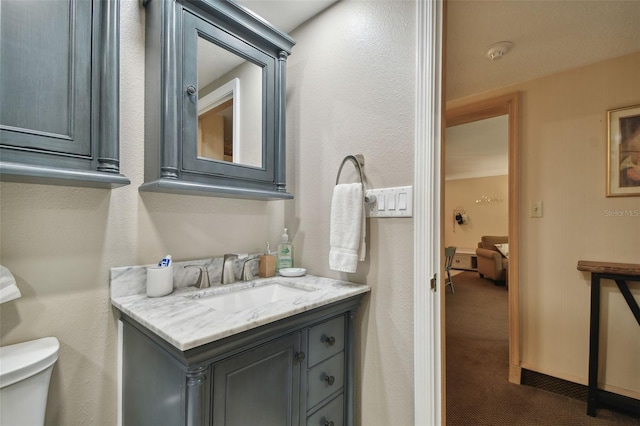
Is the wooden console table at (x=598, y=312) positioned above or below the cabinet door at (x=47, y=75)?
below

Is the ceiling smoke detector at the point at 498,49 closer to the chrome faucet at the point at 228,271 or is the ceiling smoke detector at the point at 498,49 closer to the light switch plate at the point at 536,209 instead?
the light switch plate at the point at 536,209

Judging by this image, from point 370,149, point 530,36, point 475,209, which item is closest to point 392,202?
point 370,149

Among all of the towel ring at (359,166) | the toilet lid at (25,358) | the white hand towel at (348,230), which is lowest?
the toilet lid at (25,358)

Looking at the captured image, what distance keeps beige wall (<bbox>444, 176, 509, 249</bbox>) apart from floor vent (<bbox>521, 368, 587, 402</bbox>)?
5.32m

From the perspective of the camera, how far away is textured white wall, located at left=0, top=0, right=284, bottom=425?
0.88 metres

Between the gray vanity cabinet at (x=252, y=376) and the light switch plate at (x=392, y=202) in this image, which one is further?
the light switch plate at (x=392, y=202)

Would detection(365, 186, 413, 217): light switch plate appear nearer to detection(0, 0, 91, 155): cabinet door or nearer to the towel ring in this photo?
the towel ring

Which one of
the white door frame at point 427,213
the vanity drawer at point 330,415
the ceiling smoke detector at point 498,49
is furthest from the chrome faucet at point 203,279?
the ceiling smoke detector at point 498,49

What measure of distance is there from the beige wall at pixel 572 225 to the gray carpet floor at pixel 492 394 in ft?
0.65

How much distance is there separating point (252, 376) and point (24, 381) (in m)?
0.59

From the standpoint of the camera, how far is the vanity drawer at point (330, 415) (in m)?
1.04

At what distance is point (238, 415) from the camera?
2.60 feet

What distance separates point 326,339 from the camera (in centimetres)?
109

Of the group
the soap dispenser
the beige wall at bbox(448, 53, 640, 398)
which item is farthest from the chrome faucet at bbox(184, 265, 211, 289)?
the beige wall at bbox(448, 53, 640, 398)
